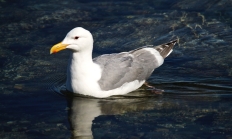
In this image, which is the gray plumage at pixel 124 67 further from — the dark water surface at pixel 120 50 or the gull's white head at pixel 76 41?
the gull's white head at pixel 76 41

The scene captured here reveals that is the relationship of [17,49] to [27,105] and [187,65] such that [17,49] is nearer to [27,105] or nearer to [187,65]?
[27,105]

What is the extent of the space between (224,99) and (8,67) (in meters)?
4.19

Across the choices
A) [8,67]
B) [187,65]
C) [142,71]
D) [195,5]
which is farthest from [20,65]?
[195,5]

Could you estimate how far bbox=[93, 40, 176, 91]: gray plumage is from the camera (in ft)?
31.9

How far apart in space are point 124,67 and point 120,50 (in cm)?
177

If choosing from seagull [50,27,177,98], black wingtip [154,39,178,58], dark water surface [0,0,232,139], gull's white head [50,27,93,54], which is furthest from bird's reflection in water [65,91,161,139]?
black wingtip [154,39,178,58]

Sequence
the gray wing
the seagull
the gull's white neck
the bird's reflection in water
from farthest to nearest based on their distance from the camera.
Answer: the gray wing < the gull's white neck < the seagull < the bird's reflection in water

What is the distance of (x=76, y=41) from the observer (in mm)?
9352

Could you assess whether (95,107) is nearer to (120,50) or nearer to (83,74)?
(83,74)

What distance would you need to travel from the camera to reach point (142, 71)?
33.7 ft

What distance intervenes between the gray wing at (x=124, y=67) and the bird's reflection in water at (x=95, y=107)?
277mm

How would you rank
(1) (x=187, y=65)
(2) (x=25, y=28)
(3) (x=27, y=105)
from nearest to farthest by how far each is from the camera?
(3) (x=27, y=105)
(1) (x=187, y=65)
(2) (x=25, y=28)

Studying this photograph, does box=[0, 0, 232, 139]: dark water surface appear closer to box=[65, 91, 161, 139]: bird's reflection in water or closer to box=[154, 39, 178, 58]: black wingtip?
box=[65, 91, 161, 139]: bird's reflection in water

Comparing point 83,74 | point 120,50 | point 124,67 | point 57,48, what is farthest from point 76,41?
point 120,50
